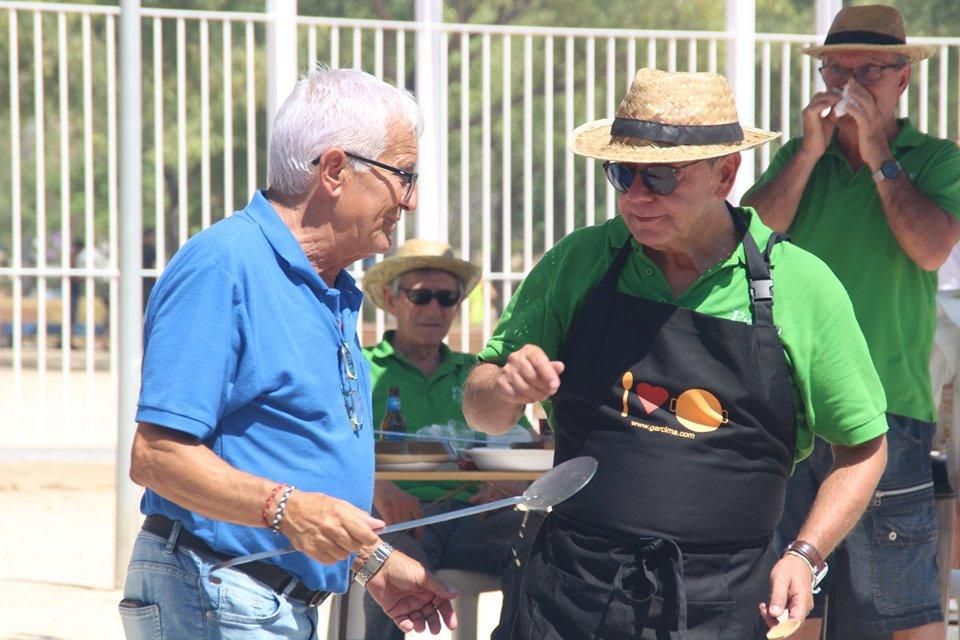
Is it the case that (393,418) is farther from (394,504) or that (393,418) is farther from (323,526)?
(323,526)

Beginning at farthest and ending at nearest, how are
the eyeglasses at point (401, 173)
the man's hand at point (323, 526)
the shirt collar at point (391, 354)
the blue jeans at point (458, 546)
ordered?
the shirt collar at point (391, 354), the blue jeans at point (458, 546), the eyeglasses at point (401, 173), the man's hand at point (323, 526)

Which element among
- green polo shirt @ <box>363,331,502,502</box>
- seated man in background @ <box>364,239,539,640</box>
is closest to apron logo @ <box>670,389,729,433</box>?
seated man in background @ <box>364,239,539,640</box>

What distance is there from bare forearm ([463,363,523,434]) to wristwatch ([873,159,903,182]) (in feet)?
4.51

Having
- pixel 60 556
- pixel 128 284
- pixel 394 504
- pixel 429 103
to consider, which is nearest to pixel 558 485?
pixel 394 504

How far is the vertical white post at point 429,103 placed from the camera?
672cm

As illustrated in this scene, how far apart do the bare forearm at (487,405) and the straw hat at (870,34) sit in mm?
1587

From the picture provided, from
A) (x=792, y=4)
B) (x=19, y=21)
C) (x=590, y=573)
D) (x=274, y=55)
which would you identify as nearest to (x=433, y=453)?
(x=590, y=573)

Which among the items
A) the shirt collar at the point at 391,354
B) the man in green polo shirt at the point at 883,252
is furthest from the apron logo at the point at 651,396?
the shirt collar at the point at 391,354

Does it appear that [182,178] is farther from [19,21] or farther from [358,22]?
[19,21]

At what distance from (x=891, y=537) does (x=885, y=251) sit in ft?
2.33

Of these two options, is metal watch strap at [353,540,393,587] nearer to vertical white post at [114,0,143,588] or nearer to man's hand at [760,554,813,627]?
man's hand at [760,554,813,627]

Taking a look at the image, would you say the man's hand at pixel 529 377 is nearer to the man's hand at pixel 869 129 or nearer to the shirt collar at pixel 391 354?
the man's hand at pixel 869 129

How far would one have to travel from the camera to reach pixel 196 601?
234 cm

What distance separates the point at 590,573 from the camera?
2602 mm
